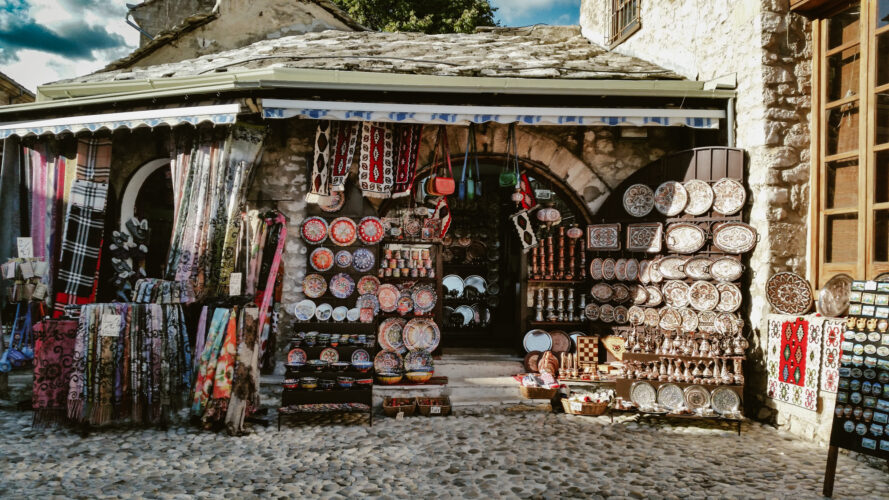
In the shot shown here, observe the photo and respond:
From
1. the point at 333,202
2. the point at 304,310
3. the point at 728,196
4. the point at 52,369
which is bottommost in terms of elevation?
the point at 52,369

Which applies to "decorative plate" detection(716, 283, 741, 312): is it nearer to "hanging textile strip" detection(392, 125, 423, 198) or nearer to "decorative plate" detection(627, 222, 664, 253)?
"decorative plate" detection(627, 222, 664, 253)

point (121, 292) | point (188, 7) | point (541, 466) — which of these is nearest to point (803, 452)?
point (541, 466)

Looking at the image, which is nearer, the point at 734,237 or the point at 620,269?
the point at 734,237

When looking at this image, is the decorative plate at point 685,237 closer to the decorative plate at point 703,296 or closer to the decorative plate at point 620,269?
the decorative plate at point 703,296

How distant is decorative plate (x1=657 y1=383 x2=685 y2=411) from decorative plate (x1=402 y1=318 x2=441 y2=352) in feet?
8.02

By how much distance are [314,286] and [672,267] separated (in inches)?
155

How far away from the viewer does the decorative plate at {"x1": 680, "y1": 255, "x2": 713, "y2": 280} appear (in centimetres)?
556

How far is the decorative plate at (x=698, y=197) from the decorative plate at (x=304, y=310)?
4215 mm

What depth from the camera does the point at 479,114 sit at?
5617 millimetres

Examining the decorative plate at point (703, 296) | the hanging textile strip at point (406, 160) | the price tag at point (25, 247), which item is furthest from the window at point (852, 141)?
the price tag at point (25, 247)

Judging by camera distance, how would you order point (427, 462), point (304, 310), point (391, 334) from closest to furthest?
point (427, 462) < point (304, 310) < point (391, 334)

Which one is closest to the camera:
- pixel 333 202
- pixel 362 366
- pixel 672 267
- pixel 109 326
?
pixel 109 326

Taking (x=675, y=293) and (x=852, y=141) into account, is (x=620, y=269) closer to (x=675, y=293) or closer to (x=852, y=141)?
(x=675, y=293)

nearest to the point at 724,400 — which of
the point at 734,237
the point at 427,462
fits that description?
the point at 734,237
